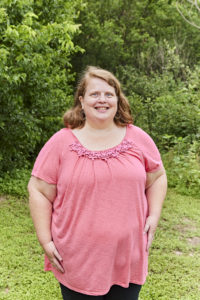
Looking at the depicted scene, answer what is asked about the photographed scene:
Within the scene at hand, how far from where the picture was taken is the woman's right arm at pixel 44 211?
1981 millimetres

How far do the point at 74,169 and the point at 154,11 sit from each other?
1476 centimetres

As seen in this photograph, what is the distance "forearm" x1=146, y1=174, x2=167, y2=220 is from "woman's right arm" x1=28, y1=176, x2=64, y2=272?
0.61 m

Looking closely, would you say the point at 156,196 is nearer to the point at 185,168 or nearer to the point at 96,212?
the point at 96,212

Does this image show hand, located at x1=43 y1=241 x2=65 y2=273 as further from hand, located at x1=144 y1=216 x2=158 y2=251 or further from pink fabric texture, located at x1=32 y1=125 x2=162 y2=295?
hand, located at x1=144 y1=216 x2=158 y2=251

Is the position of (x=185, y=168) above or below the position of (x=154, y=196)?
below

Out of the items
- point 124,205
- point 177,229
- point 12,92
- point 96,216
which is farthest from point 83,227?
point 12,92

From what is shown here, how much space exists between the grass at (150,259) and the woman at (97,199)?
165cm

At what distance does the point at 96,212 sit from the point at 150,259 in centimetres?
269

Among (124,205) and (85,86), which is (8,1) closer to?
(85,86)

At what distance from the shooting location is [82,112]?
86.8 inches

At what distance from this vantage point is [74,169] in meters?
1.88

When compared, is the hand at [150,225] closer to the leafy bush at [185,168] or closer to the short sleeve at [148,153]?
the short sleeve at [148,153]

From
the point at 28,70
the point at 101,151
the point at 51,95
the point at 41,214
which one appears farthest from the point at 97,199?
the point at 51,95

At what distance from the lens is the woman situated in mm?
1846
